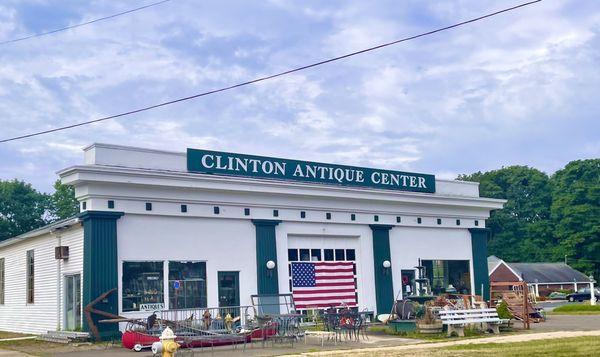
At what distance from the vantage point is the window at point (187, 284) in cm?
2591

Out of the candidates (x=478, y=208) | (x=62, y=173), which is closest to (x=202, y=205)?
(x=62, y=173)

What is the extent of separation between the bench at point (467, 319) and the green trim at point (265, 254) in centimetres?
740

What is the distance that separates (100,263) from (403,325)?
10000mm

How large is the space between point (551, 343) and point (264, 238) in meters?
12.1

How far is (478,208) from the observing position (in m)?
36.2

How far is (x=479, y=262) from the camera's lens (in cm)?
3600

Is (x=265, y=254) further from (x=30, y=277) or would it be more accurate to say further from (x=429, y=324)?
(x=30, y=277)

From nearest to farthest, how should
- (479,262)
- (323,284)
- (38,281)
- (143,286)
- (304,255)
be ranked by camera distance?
(143,286) → (38,281) → (304,255) → (323,284) → (479,262)

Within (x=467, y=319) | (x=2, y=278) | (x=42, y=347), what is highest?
(x=2, y=278)

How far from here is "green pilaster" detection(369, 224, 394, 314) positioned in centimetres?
3148

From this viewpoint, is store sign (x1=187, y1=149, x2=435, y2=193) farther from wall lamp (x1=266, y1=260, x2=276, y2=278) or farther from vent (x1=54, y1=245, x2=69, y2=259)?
vent (x1=54, y1=245, x2=69, y2=259)

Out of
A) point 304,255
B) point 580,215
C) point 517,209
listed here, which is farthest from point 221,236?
point 517,209

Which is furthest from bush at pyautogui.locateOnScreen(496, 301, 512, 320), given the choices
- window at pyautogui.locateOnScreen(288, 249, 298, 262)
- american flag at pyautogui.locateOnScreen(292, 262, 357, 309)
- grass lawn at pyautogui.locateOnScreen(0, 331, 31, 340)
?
grass lawn at pyautogui.locateOnScreen(0, 331, 31, 340)

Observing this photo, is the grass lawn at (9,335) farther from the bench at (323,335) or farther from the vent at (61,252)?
the bench at (323,335)
